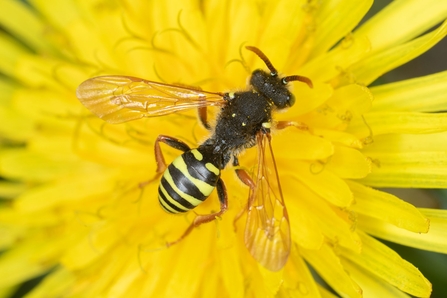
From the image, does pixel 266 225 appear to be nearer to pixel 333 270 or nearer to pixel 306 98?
pixel 333 270

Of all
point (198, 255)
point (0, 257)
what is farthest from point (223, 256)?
point (0, 257)

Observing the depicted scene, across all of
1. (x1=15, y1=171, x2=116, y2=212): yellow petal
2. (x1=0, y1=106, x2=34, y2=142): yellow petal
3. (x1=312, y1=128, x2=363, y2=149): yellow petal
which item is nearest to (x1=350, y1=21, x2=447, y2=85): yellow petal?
(x1=312, y1=128, x2=363, y2=149): yellow petal

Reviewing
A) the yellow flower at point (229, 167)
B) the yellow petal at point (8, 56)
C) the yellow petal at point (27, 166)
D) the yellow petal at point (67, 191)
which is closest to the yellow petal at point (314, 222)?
the yellow flower at point (229, 167)

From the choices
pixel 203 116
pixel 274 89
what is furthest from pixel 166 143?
pixel 274 89

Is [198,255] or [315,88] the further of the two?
[198,255]

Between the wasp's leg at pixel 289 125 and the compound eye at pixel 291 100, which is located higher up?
the compound eye at pixel 291 100

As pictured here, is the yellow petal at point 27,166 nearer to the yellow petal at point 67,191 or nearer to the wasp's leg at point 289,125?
the yellow petal at point 67,191

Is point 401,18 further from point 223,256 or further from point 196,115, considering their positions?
point 223,256
